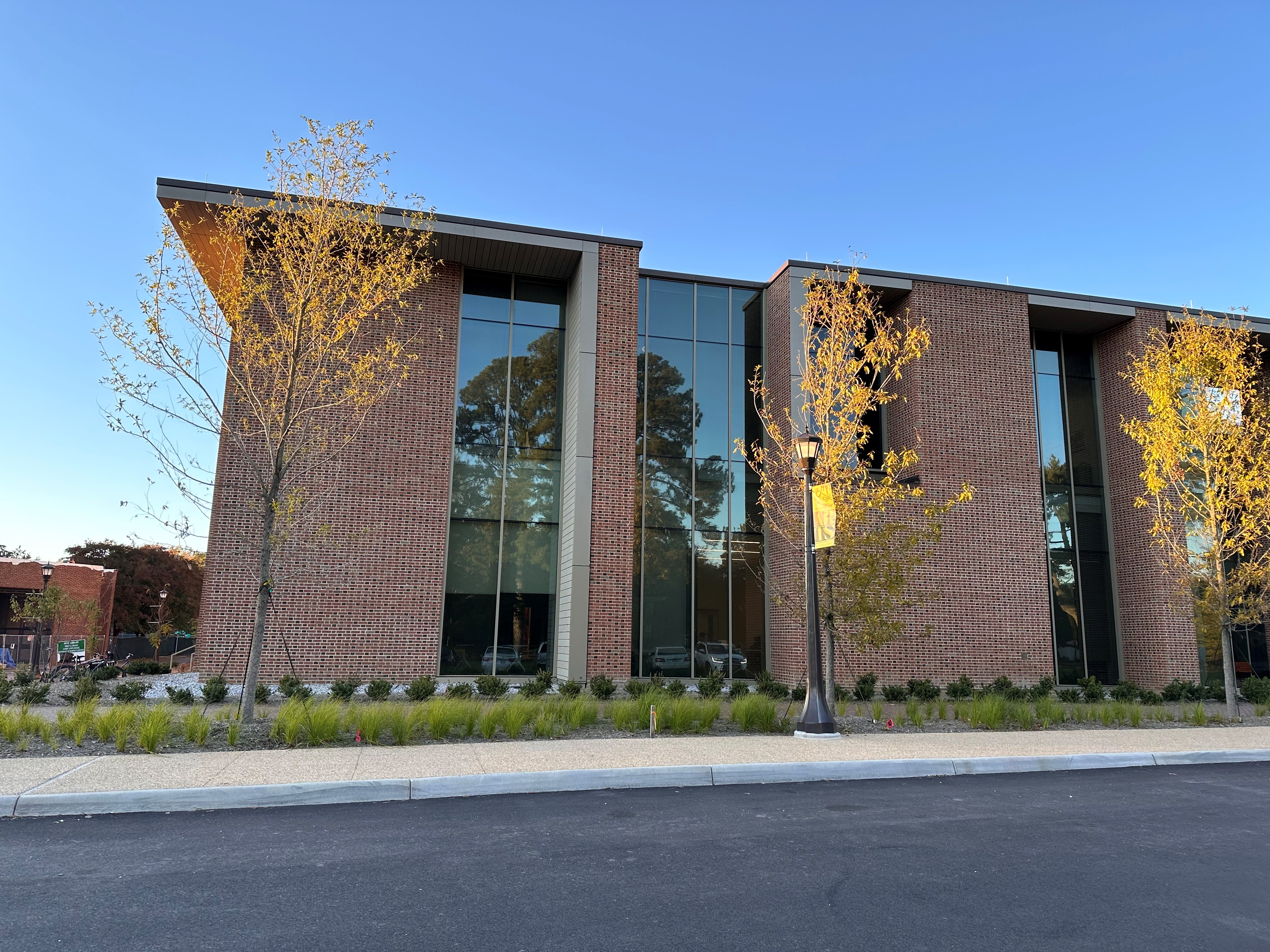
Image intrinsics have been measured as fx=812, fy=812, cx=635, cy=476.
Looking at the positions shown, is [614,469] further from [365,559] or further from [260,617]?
[260,617]

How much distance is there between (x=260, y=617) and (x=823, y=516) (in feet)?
26.6

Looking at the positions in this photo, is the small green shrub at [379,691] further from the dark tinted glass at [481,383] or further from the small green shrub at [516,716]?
the dark tinted glass at [481,383]

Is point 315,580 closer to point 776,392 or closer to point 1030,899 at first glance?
point 776,392

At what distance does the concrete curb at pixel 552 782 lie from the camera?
6672mm

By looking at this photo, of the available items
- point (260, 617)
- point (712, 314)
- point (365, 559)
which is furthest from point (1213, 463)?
point (260, 617)

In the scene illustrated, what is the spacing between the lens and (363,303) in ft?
39.4

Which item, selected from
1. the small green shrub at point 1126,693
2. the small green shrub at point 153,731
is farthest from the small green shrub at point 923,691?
the small green shrub at point 153,731

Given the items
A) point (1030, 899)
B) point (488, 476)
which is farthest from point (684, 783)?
point (488, 476)

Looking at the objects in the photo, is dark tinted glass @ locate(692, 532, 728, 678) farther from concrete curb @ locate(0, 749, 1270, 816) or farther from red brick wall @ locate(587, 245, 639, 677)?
concrete curb @ locate(0, 749, 1270, 816)

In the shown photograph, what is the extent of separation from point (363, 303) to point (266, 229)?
2.49 meters

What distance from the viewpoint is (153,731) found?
892cm

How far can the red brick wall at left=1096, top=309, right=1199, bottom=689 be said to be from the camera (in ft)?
66.1

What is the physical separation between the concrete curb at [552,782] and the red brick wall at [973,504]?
26.7ft

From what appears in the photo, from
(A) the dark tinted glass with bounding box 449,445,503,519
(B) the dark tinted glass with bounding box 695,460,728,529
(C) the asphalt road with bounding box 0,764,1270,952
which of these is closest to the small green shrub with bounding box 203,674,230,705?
(A) the dark tinted glass with bounding box 449,445,503,519
